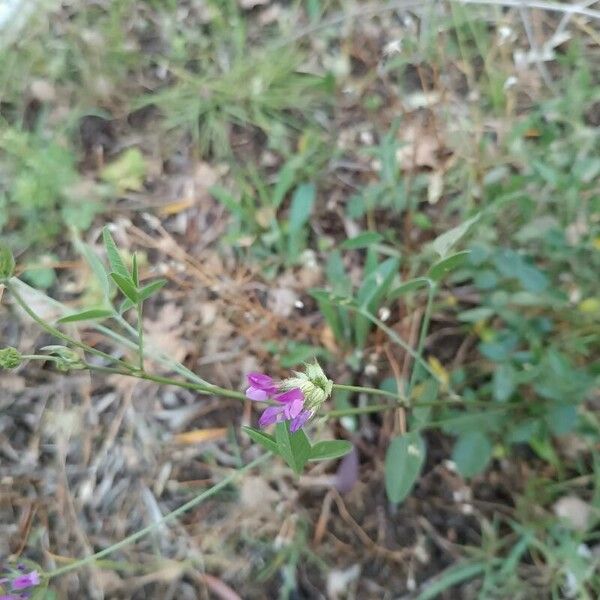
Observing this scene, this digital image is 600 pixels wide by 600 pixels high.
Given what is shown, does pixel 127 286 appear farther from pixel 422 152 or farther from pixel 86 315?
pixel 422 152

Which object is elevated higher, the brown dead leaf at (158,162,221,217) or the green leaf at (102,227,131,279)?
the green leaf at (102,227,131,279)

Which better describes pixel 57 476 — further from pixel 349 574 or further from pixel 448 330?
pixel 448 330

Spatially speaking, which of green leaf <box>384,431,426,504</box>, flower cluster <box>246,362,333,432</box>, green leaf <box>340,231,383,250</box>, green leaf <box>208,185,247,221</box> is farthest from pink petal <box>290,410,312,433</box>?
green leaf <box>208,185,247,221</box>

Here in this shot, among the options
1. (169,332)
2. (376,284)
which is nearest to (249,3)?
(169,332)

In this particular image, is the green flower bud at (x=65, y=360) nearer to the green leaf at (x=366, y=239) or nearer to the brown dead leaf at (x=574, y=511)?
the green leaf at (x=366, y=239)

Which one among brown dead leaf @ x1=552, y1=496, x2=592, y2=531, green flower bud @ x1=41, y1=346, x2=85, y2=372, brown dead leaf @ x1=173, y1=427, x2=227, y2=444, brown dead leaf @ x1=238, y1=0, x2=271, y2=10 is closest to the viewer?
green flower bud @ x1=41, y1=346, x2=85, y2=372

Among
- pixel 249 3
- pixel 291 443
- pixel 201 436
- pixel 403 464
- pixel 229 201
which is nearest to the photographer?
pixel 291 443

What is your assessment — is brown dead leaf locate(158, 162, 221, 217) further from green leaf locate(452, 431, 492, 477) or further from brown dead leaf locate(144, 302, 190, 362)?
green leaf locate(452, 431, 492, 477)
